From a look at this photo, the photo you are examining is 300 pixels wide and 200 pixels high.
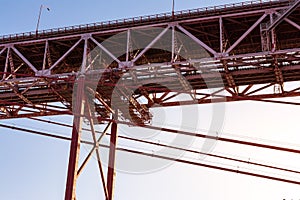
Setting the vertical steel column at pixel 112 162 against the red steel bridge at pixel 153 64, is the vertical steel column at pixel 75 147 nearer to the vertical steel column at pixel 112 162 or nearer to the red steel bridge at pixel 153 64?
the red steel bridge at pixel 153 64

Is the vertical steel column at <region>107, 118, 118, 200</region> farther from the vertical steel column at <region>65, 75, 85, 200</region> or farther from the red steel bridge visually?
the vertical steel column at <region>65, 75, 85, 200</region>

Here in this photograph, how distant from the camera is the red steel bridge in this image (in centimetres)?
2225

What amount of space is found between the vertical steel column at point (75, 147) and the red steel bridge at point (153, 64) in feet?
0.16

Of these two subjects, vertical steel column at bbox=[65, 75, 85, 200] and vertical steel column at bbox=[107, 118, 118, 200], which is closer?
vertical steel column at bbox=[65, 75, 85, 200]

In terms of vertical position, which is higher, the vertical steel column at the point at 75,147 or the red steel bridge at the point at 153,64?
the red steel bridge at the point at 153,64

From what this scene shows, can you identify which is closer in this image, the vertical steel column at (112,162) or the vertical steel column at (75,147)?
the vertical steel column at (75,147)

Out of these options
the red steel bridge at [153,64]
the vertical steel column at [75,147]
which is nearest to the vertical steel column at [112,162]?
the red steel bridge at [153,64]

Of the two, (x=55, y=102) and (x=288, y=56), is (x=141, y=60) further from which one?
(x=288, y=56)

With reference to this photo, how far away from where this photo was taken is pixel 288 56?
71.2 feet

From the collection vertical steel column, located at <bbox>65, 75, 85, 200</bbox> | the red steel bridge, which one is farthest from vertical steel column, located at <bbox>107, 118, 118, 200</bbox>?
vertical steel column, located at <bbox>65, 75, 85, 200</bbox>

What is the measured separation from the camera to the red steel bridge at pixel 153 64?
22.2 meters

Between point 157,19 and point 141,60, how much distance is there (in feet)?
12.1

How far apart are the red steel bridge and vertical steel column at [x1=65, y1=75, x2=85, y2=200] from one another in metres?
0.05

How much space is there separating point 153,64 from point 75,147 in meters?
5.95
